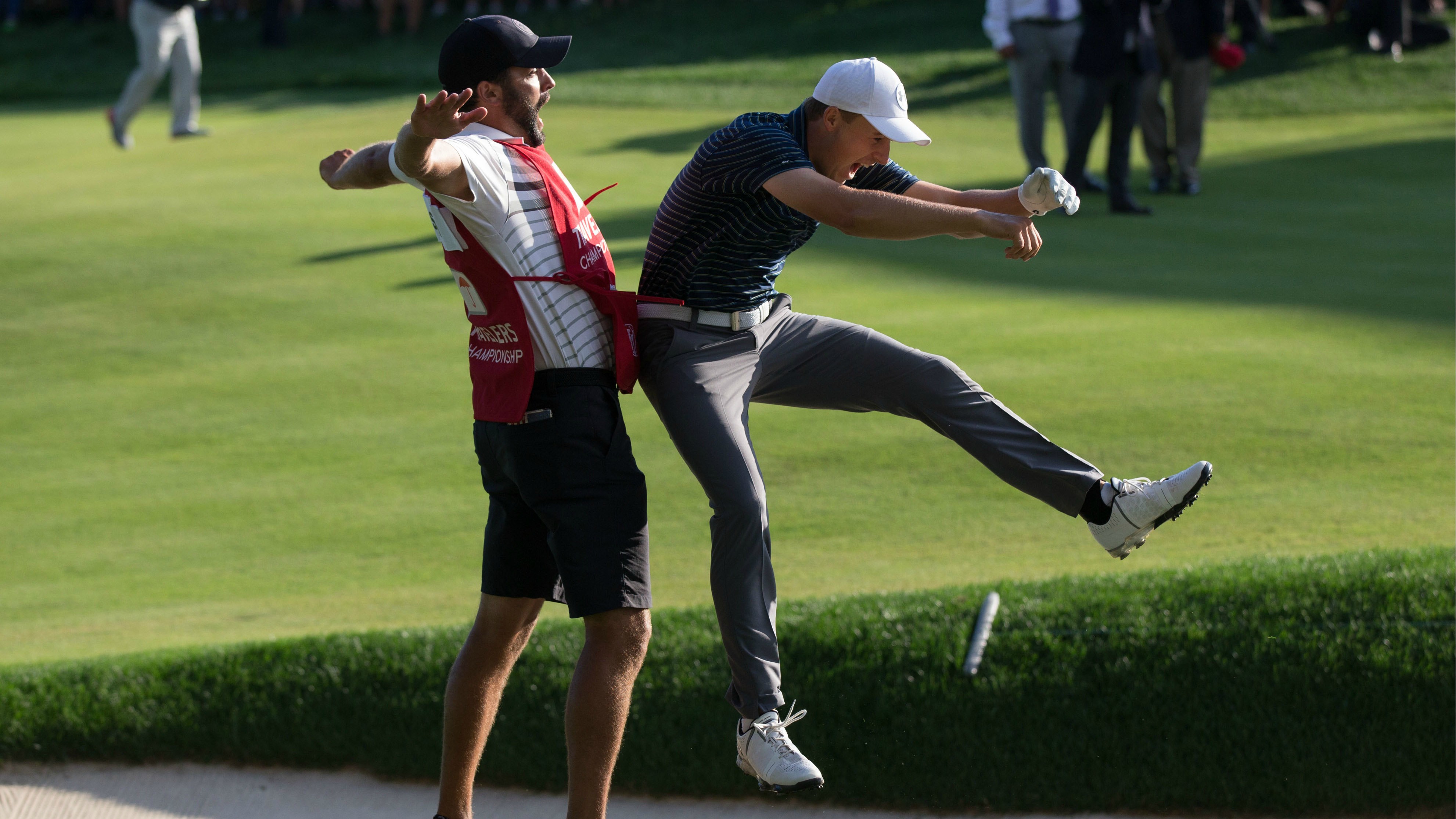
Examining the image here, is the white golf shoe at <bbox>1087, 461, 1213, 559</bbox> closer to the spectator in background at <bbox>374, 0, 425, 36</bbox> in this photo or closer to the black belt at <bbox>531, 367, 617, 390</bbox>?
the black belt at <bbox>531, 367, 617, 390</bbox>

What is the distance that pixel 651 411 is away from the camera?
830 cm

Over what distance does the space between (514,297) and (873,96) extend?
0.95 m

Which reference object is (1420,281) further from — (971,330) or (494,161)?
(494,161)

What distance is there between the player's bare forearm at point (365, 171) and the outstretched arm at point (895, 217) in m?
0.89

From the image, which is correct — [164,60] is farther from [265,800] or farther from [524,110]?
[524,110]

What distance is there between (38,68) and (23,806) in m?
24.3

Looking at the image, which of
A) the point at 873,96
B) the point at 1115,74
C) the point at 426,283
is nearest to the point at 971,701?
the point at 873,96

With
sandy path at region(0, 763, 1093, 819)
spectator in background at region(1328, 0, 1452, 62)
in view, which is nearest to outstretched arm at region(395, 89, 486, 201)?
sandy path at region(0, 763, 1093, 819)

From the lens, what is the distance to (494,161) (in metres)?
3.58

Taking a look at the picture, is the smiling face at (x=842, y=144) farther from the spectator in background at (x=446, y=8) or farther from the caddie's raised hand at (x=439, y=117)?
the spectator in background at (x=446, y=8)

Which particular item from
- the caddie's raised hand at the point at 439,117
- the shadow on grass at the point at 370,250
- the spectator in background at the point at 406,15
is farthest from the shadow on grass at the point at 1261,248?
the spectator in background at the point at 406,15

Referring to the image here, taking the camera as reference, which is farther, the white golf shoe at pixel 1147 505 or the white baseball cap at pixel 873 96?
the white golf shoe at pixel 1147 505

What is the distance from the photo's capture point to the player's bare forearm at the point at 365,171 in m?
3.41

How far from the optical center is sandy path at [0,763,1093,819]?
5.04m
